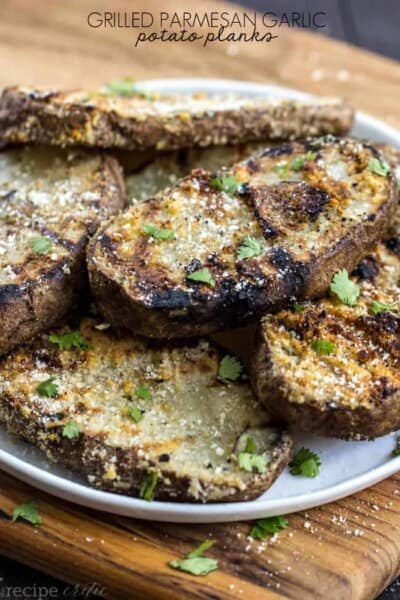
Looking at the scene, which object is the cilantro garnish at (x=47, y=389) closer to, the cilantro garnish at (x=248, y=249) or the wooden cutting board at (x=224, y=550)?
the wooden cutting board at (x=224, y=550)

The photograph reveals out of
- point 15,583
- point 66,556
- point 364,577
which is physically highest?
point 364,577

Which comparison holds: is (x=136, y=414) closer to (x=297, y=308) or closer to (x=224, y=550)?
(x=224, y=550)

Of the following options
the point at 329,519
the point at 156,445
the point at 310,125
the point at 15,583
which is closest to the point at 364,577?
the point at 329,519

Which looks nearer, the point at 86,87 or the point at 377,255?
the point at 377,255

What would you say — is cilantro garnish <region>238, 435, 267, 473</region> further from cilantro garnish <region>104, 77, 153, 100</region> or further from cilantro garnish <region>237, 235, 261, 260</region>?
cilantro garnish <region>104, 77, 153, 100</region>

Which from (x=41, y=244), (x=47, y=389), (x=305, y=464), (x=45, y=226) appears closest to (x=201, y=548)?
(x=305, y=464)

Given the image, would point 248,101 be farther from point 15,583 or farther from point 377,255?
point 15,583

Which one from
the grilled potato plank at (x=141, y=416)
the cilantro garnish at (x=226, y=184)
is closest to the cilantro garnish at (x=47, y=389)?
the grilled potato plank at (x=141, y=416)
